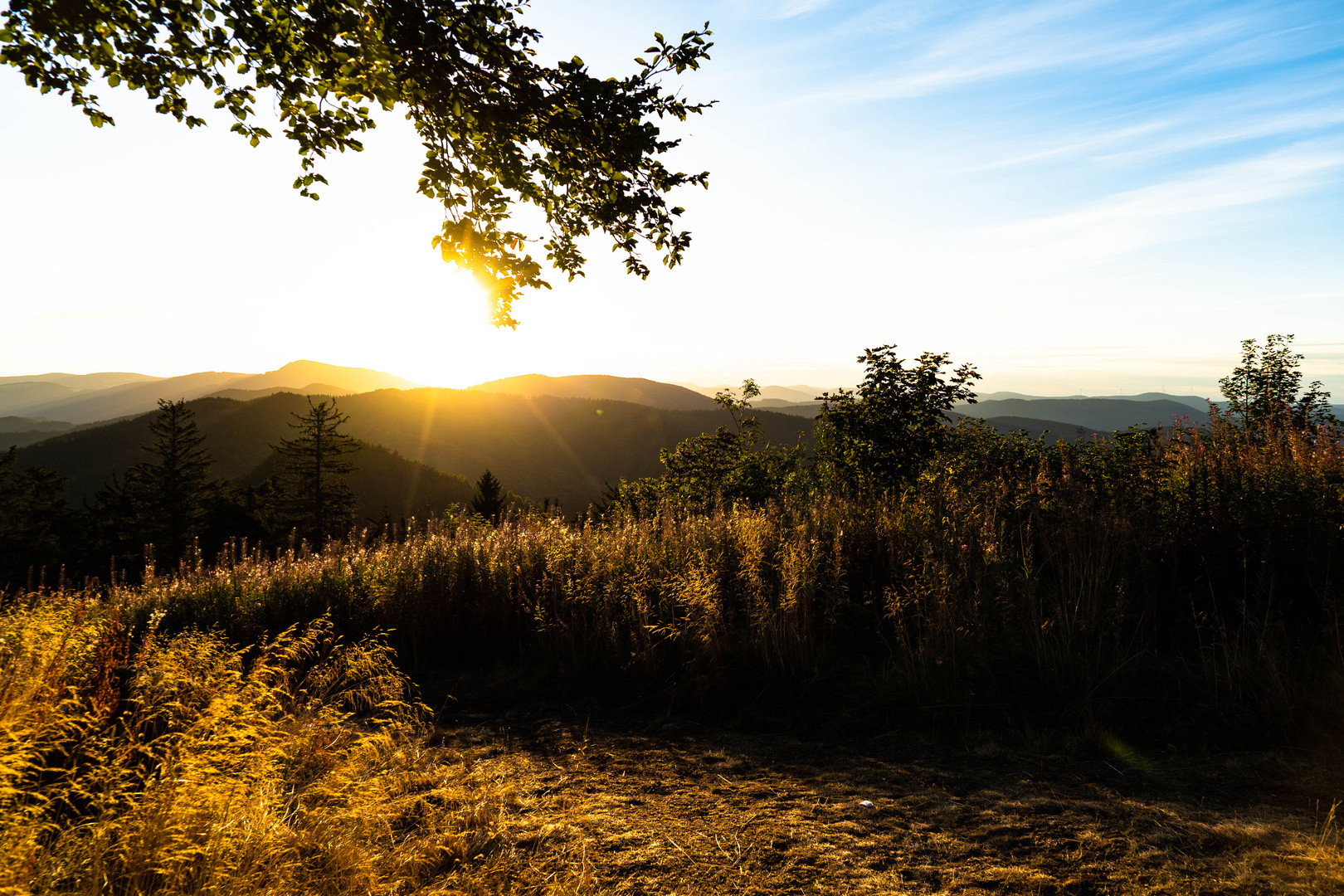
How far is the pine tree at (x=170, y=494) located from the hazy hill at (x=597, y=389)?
125640mm

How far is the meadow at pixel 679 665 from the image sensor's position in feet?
7.89

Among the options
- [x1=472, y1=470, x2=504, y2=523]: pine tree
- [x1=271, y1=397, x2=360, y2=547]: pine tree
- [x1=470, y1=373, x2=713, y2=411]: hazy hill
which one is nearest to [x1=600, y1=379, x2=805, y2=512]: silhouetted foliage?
[x1=472, y1=470, x2=504, y2=523]: pine tree

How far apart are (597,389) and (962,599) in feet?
603

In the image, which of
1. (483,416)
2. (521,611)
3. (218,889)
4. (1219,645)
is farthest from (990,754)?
(483,416)

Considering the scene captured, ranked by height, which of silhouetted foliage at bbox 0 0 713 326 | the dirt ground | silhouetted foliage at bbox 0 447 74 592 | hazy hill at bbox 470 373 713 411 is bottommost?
silhouetted foliage at bbox 0 447 74 592

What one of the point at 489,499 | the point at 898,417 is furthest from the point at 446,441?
the point at 898,417

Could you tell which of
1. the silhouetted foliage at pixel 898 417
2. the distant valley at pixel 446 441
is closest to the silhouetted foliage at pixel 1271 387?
the silhouetted foliage at pixel 898 417

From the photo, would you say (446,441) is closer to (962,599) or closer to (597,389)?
(597,389)

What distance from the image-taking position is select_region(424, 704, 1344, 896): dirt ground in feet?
7.38

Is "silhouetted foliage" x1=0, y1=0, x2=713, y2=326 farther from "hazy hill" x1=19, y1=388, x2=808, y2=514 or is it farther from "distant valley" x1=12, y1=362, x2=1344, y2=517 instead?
"hazy hill" x1=19, y1=388, x2=808, y2=514

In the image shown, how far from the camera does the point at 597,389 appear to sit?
18562 cm

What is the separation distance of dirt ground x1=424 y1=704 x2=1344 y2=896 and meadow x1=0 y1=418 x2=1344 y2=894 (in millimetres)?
42

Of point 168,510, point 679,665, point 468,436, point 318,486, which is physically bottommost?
point 168,510

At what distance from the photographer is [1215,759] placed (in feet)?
10.1
